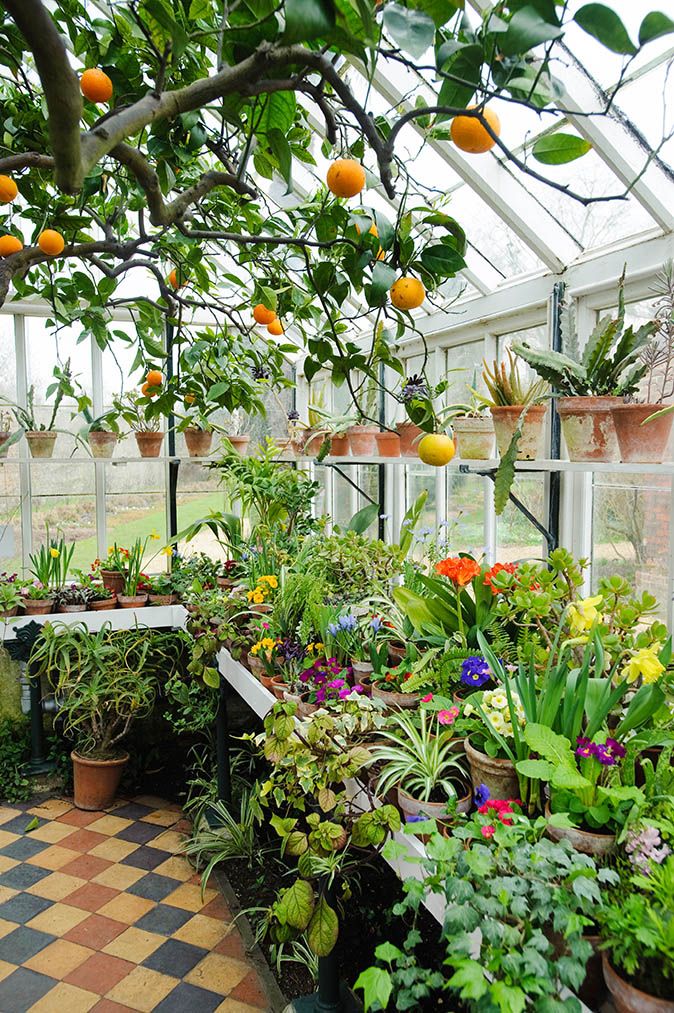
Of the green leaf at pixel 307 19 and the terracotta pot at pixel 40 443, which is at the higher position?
the green leaf at pixel 307 19

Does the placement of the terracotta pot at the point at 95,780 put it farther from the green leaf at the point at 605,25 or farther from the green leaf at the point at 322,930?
the green leaf at the point at 605,25

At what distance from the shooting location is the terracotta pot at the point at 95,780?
3.50 m

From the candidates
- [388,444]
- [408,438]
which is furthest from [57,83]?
[388,444]

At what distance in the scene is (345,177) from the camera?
1.00 metres

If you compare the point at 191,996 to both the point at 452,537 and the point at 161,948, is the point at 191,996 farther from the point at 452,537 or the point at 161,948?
the point at 452,537

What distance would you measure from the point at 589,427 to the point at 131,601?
2.85m

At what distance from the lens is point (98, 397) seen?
14.9 feet

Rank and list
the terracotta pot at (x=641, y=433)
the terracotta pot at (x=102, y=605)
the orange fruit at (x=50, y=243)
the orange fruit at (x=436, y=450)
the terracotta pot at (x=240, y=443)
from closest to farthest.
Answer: the orange fruit at (x=436, y=450) → the orange fruit at (x=50, y=243) → the terracotta pot at (x=641, y=433) → the terracotta pot at (x=102, y=605) → the terracotta pot at (x=240, y=443)

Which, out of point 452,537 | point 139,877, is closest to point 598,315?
point 452,537

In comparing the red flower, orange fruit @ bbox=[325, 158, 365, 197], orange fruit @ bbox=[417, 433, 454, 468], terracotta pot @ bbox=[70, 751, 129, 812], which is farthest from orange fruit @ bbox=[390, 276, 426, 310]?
terracotta pot @ bbox=[70, 751, 129, 812]

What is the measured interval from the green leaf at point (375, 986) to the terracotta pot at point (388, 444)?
7.57 ft

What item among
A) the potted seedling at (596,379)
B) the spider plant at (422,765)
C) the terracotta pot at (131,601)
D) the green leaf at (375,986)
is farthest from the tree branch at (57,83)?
the terracotta pot at (131,601)

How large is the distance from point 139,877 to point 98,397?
2.82 m

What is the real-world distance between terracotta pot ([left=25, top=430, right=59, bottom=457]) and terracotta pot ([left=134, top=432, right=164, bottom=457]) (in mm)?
475
